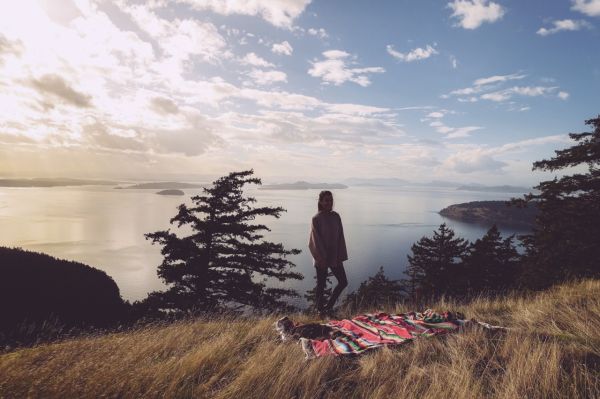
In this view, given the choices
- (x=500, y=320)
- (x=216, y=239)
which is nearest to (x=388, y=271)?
(x=216, y=239)

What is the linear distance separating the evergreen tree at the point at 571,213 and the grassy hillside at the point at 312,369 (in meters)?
13.9

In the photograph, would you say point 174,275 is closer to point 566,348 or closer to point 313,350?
point 313,350

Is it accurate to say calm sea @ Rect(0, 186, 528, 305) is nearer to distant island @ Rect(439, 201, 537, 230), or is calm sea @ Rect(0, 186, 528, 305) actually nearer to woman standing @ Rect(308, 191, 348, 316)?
distant island @ Rect(439, 201, 537, 230)

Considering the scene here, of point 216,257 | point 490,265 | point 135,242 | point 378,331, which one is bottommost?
point 135,242

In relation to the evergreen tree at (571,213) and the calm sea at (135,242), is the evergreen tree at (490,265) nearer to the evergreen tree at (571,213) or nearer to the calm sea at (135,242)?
the evergreen tree at (571,213)

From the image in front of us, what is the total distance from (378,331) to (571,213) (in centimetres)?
1664

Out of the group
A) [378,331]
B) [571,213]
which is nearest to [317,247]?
[378,331]

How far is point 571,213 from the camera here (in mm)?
15484

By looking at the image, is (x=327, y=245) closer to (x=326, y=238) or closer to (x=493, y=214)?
(x=326, y=238)

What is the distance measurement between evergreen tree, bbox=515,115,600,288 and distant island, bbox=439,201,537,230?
12307 centimetres

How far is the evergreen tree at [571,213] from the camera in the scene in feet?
47.8

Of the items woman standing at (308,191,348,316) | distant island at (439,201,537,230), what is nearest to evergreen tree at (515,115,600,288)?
woman standing at (308,191,348,316)

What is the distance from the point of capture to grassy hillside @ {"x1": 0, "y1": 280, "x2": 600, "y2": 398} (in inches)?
103

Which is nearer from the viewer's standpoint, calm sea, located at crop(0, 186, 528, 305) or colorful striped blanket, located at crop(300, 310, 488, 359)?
colorful striped blanket, located at crop(300, 310, 488, 359)
